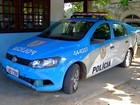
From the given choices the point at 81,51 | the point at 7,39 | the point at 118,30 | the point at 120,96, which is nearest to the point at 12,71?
the point at 81,51

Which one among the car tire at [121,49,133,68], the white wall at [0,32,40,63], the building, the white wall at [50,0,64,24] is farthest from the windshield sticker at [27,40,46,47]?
the building

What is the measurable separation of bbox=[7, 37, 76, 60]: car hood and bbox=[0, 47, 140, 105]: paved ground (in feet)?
2.71

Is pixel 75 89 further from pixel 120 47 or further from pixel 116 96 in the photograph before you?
pixel 120 47

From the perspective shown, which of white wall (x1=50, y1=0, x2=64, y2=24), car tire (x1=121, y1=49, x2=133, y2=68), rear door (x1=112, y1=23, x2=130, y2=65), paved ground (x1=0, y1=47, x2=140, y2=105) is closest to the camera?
paved ground (x1=0, y1=47, x2=140, y2=105)

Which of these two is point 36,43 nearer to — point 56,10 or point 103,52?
point 103,52

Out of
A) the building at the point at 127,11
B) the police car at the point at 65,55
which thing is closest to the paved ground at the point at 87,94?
the police car at the point at 65,55

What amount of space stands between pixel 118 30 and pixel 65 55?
2.63 meters

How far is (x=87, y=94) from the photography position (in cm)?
510

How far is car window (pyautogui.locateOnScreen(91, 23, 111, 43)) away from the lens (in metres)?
5.48

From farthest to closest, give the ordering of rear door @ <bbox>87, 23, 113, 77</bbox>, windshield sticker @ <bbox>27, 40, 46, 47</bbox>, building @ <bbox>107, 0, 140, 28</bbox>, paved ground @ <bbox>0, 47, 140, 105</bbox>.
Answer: building @ <bbox>107, 0, 140, 28</bbox> < rear door @ <bbox>87, 23, 113, 77</bbox> < windshield sticker @ <bbox>27, 40, 46, 47</bbox> < paved ground @ <bbox>0, 47, 140, 105</bbox>

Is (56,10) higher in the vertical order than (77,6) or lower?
lower

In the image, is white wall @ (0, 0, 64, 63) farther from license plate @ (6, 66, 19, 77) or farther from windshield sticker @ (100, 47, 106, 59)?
windshield sticker @ (100, 47, 106, 59)

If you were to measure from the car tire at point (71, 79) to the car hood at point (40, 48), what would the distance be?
0.44 metres

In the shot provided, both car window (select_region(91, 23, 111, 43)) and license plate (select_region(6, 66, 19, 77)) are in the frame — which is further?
car window (select_region(91, 23, 111, 43))
